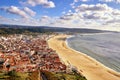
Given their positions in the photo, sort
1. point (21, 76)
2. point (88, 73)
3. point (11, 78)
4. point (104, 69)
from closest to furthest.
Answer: point (11, 78) → point (21, 76) → point (88, 73) → point (104, 69)

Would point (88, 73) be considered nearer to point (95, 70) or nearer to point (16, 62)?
point (95, 70)

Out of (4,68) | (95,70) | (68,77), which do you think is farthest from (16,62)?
(95,70)

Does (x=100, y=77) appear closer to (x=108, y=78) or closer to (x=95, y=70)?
(x=108, y=78)

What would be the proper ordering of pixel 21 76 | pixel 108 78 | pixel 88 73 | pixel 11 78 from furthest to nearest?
pixel 88 73 < pixel 108 78 < pixel 21 76 < pixel 11 78

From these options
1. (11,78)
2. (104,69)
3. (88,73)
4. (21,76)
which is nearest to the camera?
(11,78)

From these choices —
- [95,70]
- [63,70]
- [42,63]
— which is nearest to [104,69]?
[95,70]

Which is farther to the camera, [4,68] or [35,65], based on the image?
[35,65]

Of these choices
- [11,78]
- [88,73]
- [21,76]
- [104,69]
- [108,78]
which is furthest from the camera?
[104,69]

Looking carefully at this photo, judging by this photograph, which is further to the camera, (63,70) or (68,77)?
(63,70)
